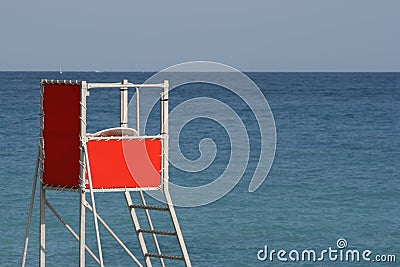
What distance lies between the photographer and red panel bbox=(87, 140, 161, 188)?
1456cm

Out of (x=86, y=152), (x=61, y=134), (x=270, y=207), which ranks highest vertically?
(x=61, y=134)

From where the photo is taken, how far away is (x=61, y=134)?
14.7 meters

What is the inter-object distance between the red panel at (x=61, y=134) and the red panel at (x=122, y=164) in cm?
24

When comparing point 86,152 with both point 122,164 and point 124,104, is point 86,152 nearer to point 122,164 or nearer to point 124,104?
point 122,164

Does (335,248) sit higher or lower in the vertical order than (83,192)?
lower

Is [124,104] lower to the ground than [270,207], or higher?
higher

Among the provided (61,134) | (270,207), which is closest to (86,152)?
(61,134)

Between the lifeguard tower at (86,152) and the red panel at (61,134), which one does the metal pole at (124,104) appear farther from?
the red panel at (61,134)

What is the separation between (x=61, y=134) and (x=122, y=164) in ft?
2.75

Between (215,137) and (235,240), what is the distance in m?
28.2

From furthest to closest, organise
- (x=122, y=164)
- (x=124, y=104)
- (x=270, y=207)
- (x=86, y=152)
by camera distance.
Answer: (x=270, y=207), (x=124, y=104), (x=122, y=164), (x=86, y=152)

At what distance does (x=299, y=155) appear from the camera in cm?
4475

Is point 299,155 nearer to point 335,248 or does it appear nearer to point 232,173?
point 232,173

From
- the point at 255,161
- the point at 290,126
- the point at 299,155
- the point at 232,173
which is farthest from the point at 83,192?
the point at 290,126
